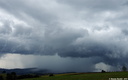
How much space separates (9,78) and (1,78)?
299 inches

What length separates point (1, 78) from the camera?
152 metres

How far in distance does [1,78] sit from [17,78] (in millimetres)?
12820

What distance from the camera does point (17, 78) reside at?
157500mm

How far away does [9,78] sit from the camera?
149m

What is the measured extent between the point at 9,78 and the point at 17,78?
9.35 m
